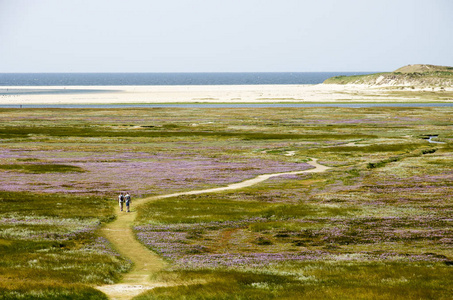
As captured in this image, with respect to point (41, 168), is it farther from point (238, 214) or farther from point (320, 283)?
point (320, 283)

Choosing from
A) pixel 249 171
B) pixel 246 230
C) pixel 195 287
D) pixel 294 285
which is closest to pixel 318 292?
pixel 294 285

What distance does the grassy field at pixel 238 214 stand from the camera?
2869 cm

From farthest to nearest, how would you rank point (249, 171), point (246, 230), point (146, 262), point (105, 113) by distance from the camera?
point (105, 113), point (249, 171), point (246, 230), point (146, 262)

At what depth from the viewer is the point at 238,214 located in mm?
48750

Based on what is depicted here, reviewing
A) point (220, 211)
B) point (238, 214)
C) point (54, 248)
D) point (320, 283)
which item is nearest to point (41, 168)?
point (220, 211)

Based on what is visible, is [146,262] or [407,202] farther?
[407,202]

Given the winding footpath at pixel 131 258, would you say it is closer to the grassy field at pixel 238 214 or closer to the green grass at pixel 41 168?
the grassy field at pixel 238 214

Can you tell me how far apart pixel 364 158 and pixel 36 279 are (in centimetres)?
6636

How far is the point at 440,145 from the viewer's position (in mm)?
98688

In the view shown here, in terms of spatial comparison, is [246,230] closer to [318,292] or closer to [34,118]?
[318,292]

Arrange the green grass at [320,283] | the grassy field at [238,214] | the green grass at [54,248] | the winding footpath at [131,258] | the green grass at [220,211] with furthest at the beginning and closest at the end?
the green grass at [220,211], the grassy field at [238,214], the winding footpath at [131,258], the green grass at [54,248], the green grass at [320,283]

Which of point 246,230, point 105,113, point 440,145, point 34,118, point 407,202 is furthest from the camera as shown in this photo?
point 105,113

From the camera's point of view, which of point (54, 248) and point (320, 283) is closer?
point (320, 283)

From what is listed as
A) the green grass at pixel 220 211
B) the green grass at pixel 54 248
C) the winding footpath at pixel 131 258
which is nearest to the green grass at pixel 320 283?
the winding footpath at pixel 131 258
